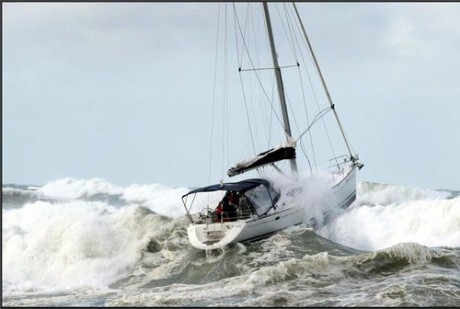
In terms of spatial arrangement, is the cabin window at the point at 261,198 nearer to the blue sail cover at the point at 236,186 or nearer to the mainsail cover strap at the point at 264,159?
the blue sail cover at the point at 236,186

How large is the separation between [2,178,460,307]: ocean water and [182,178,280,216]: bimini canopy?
116cm

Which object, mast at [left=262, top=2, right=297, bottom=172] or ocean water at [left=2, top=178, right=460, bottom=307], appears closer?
ocean water at [left=2, top=178, right=460, bottom=307]

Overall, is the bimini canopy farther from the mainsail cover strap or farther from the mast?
the mast

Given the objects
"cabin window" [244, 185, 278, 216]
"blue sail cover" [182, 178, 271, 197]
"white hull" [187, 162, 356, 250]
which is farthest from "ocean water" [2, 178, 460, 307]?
"blue sail cover" [182, 178, 271, 197]

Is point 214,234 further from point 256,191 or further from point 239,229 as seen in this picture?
point 256,191

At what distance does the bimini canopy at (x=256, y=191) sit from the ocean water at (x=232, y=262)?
3.80ft

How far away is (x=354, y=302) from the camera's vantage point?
42.0 feet

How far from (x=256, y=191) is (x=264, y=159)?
2.30 metres

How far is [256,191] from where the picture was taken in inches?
888

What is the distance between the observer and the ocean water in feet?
45.7

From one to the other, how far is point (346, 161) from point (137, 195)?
121 ft

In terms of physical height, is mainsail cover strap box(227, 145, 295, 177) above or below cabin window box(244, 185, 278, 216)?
above

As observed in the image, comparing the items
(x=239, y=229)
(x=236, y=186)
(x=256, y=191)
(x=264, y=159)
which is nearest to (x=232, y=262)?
(x=239, y=229)

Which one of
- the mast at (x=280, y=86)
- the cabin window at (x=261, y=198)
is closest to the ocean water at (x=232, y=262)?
the cabin window at (x=261, y=198)
